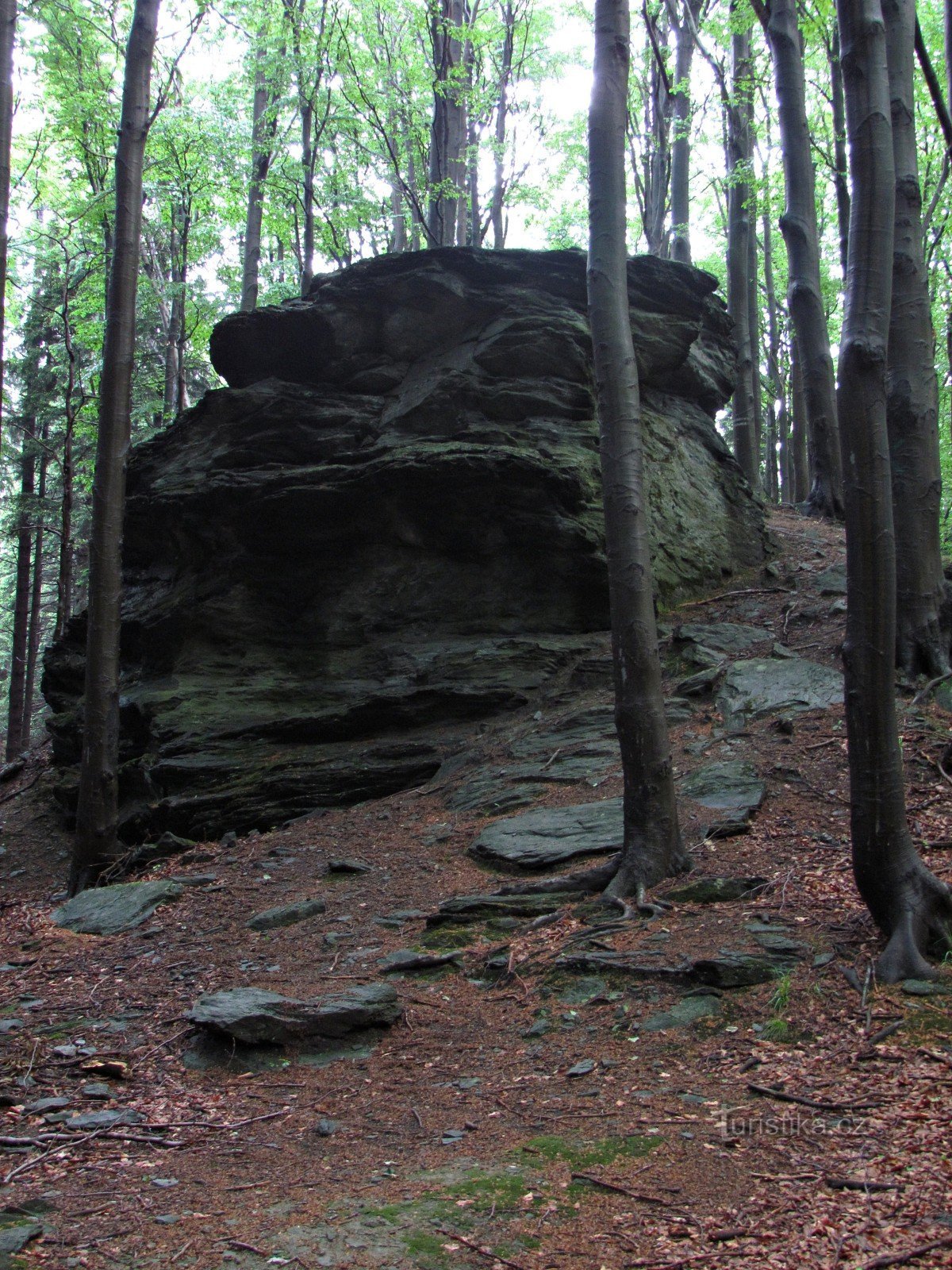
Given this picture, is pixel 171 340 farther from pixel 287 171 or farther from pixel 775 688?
pixel 775 688

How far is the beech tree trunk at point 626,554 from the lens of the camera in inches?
247

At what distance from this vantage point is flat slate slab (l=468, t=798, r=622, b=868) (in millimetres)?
7172

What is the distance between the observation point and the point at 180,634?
12.3m

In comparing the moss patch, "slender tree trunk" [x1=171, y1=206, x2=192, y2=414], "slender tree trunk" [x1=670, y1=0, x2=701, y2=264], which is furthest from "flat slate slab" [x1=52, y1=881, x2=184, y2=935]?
"slender tree trunk" [x1=670, y1=0, x2=701, y2=264]

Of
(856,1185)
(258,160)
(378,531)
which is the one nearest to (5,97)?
(378,531)

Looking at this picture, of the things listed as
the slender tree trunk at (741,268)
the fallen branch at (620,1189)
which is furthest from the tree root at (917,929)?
the slender tree trunk at (741,268)

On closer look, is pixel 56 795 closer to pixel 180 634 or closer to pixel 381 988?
pixel 180 634

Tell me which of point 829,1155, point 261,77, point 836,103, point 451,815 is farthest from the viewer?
point 261,77

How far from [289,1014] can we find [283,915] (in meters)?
2.37

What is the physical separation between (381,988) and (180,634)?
8.27 m

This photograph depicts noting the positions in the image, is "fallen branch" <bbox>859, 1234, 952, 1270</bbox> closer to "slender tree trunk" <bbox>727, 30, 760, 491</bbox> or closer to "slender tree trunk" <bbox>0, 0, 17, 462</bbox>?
"slender tree trunk" <bbox>0, 0, 17, 462</bbox>

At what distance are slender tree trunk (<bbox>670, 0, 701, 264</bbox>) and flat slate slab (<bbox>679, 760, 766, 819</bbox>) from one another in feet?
47.3

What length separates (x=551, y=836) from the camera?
7535mm

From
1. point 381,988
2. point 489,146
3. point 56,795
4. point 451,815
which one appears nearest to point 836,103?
point 489,146
